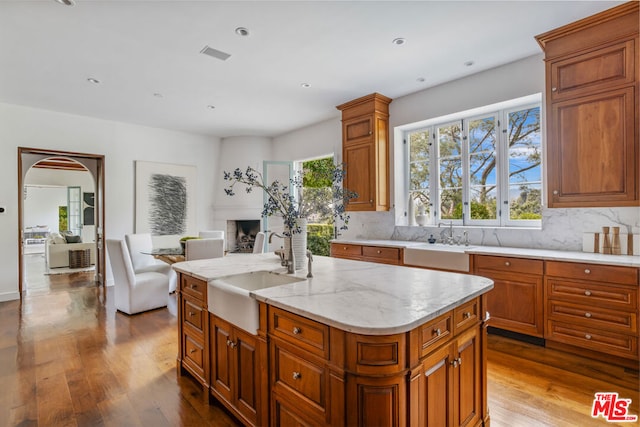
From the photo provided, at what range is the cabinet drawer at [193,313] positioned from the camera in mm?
2080

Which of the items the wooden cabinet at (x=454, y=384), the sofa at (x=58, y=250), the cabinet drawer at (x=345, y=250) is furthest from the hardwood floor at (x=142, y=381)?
the sofa at (x=58, y=250)

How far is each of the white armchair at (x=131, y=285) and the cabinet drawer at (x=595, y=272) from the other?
4.35m

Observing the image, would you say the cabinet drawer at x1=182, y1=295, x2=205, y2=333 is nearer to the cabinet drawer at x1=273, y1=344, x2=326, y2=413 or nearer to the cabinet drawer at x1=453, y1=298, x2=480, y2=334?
the cabinet drawer at x1=273, y1=344, x2=326, y2=413

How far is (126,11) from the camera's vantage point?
8.02 feet

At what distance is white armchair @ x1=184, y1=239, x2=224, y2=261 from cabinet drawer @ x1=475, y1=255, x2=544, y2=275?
3030mm

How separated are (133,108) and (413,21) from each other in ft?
13.6

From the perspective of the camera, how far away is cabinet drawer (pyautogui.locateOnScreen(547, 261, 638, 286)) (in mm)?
2365

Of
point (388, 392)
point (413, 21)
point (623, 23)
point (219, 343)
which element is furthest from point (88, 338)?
point (623, 23)

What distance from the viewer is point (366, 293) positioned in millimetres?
1542

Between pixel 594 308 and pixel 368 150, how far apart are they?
9.59 ft

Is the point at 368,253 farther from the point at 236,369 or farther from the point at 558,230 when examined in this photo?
the point at 236,369

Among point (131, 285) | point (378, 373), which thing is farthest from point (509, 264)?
point (131, 285)

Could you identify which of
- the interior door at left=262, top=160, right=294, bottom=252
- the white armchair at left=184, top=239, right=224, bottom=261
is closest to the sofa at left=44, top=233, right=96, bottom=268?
the interior door at left=262, top=160, right=294, bottom=252

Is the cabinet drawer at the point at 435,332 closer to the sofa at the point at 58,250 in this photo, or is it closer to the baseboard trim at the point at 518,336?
the baseboard trim at the point at 518,336
